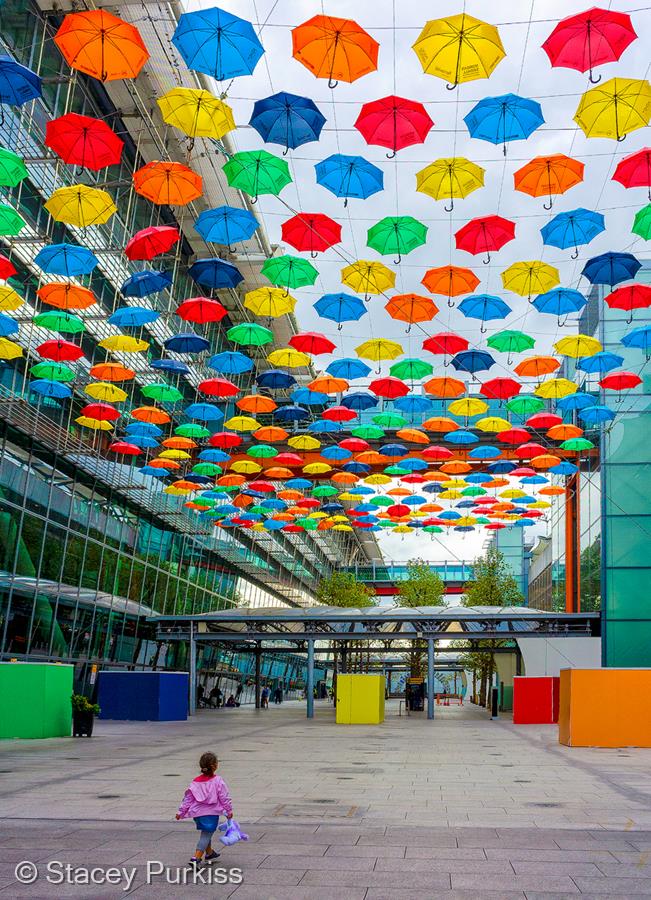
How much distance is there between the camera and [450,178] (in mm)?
18609

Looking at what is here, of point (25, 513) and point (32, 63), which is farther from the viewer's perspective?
point (25, 513)

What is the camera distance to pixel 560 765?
18.0m

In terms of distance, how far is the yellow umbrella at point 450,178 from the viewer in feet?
60.7

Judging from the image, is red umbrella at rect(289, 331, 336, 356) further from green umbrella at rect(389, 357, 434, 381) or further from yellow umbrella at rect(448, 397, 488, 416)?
yellow umbrella at rect(448, 397, 488, 416)

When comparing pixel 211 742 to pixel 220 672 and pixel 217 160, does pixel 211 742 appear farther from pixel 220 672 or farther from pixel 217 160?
pixel 220 672

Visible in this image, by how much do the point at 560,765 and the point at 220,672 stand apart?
1433 inches

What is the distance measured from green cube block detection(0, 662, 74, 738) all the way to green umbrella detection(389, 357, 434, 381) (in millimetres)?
12353

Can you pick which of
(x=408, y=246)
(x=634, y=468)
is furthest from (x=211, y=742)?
(x=634, y=468)

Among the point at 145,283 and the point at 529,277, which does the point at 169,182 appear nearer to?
A: the point at 145,283

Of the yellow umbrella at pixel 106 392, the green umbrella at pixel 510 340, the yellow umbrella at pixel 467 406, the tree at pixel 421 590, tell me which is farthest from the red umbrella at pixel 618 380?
the tree at pixel 421 590

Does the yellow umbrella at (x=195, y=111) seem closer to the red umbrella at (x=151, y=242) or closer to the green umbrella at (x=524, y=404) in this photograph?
the red umbrella at (x=151, y=242)

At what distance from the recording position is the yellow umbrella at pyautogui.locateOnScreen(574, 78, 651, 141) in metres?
15.7

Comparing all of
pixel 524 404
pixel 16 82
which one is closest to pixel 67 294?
pixel 16 82

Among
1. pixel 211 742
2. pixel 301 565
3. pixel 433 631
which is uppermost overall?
pixel 301 565
